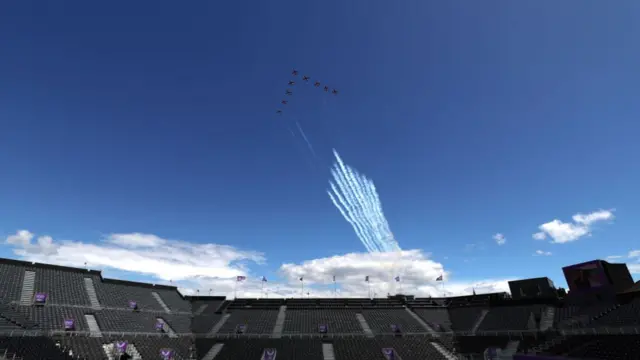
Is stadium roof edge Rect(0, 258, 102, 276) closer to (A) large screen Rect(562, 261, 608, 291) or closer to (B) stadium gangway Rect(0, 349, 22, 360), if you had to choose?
(B) stadium gangway Rect(0, 349, 22, 360)

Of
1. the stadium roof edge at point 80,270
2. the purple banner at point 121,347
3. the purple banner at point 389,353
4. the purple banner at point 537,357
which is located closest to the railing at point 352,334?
the purple banner at point 121,347

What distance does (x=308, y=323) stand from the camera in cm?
5803

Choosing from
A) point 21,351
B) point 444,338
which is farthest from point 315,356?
point 21,351

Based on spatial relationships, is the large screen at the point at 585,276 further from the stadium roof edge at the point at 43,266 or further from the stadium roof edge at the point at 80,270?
the stadium roof edge at the point at 43,266

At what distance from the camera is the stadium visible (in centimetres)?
3925

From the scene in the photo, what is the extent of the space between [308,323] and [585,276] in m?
42.2

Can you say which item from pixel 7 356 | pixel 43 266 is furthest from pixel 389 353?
pixel 43 266

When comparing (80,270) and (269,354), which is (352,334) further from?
(80,270)

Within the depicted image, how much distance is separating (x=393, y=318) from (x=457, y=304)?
1440cm

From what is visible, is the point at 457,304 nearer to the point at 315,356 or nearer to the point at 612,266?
the point at 612,266

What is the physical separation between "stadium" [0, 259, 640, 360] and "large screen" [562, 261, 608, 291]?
13 centimetres

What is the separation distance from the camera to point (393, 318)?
200 feet

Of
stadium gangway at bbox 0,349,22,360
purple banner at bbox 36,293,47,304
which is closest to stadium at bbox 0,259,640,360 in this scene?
stadium gangway at bbox 0,349,22,360

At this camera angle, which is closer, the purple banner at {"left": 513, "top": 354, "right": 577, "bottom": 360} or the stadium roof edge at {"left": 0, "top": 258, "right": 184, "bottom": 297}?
the purple banner at {"left": 513, "top": 354, "right": 577, "bottom": 360}
